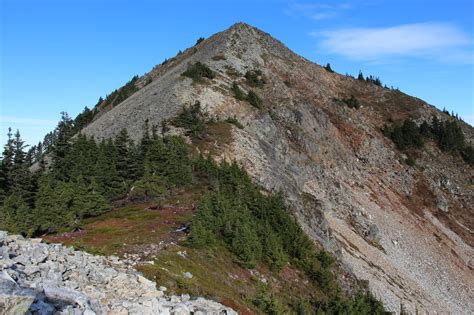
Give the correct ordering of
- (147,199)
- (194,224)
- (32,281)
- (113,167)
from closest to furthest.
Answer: (32,281), (194,224), (147,199), (113,167)

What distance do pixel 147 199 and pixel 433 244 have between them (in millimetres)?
49320

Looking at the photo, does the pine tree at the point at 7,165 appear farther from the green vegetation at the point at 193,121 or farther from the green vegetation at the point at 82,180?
the green vegetation at the point at 193,121

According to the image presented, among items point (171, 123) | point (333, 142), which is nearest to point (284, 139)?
point (333, 142)

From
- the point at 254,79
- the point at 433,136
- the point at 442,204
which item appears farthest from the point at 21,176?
the point at 433,136

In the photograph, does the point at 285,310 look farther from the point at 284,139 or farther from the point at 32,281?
the point at 284,139

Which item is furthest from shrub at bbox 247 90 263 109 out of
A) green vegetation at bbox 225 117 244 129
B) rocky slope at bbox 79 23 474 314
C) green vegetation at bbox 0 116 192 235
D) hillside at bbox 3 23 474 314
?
green vegetation at bbox 0 116 192 235

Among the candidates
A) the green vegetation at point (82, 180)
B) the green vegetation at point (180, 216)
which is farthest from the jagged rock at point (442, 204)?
the green vegetation at point (82, 180)

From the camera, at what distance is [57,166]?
49.6 m

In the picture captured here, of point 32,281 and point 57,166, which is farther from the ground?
point 57,166

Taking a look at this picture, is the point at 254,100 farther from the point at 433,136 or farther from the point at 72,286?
the point at 72,286

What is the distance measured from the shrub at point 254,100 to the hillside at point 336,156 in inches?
10.0

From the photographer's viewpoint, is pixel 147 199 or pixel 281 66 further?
pixel 281 66

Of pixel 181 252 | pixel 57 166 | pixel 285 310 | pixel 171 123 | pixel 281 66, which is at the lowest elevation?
pixel 285 310

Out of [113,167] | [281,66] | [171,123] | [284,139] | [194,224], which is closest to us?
[194,224]
